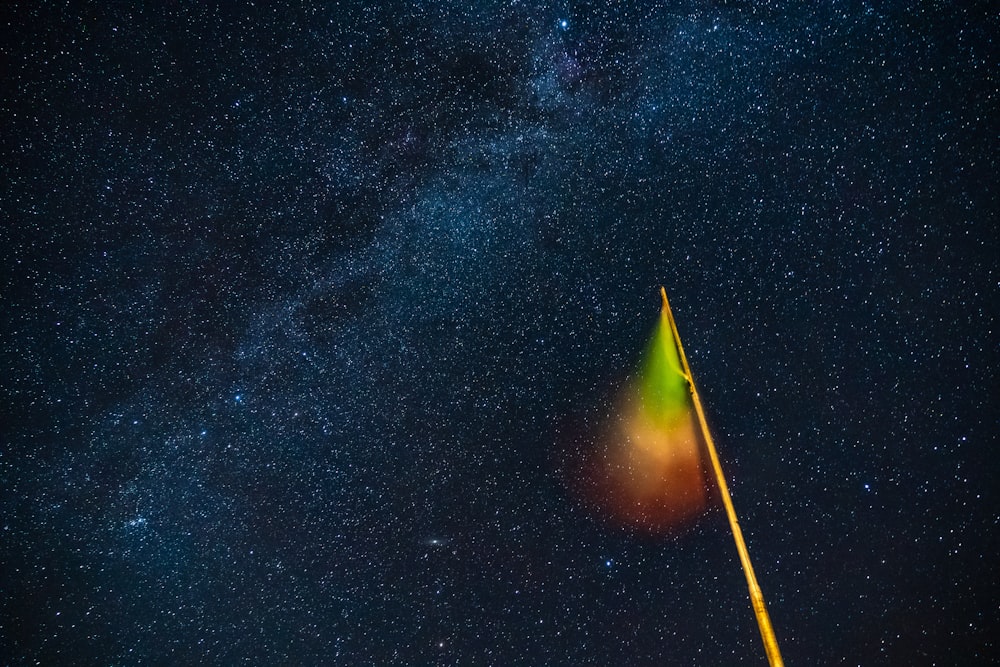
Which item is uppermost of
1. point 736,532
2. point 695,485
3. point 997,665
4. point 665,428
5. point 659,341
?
point 659,341

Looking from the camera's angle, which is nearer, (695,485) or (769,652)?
(769,652)

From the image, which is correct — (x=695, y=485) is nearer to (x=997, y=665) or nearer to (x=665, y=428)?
(x=665, y=428)

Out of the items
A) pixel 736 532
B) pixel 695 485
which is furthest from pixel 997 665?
pixel 736 532

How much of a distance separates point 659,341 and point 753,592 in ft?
8.69

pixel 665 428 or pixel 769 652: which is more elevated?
pixel 665 428

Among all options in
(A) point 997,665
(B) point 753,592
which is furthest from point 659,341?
(A) point 997,665

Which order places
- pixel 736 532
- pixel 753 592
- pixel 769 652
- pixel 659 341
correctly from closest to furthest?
pixel 769 652
pixel 753 592
pixel 736 532
pixel 659 341

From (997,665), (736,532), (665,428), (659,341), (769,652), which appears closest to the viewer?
(769,652)

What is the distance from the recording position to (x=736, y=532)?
9.18 ft

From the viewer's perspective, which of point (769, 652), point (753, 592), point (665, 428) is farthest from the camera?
point (665, 428)

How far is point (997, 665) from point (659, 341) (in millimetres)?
5584

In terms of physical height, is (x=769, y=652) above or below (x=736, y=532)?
below

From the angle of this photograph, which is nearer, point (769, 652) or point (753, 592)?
point (769, 652)

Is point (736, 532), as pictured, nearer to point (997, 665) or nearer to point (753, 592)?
point (753, 592)
